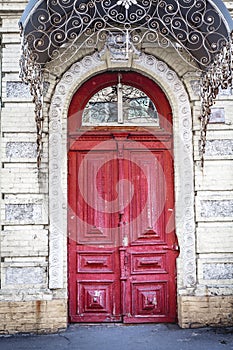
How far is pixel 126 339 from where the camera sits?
5703 millimetres

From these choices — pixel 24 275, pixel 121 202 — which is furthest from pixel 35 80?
pixel 24 275

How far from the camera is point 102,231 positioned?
6469mm

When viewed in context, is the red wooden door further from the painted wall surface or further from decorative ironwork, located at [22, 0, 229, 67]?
decorative ironwork, located at [22, 0, 229, 67]

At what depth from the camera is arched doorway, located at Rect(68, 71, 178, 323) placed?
6.36m

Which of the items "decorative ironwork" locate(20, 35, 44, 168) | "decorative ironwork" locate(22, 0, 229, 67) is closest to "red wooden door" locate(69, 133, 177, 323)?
"decorative ironwork" locate(20, 35, 44, 168)

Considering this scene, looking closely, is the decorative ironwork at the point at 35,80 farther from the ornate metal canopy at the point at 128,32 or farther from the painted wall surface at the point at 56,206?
the painted wall surface at the point at 56,206

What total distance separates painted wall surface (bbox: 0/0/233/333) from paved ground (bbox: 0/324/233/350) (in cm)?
18

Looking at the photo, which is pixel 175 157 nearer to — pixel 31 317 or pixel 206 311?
pixel 206 311

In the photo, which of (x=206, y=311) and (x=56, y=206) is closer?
(x=206, y=311)

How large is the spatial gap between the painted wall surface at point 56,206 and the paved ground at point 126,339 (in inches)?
7.2

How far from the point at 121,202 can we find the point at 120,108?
1271mm

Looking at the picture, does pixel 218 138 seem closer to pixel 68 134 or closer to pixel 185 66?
pixel 185 66

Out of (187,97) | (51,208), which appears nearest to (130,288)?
(51,208)

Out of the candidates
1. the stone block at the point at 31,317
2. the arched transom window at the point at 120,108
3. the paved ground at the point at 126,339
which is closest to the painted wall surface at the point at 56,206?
the stone block at the point at 31,317
